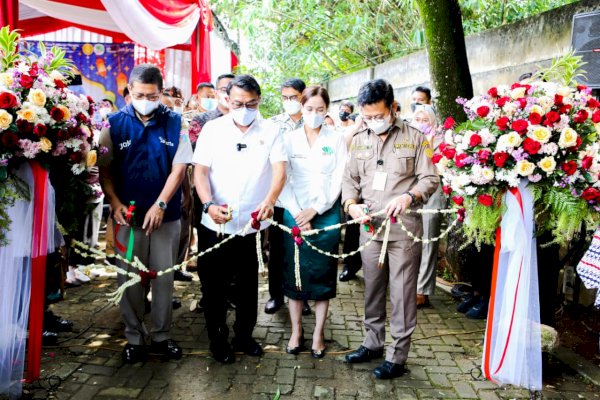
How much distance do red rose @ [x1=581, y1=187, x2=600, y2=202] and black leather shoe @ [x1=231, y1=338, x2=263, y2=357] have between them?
8.34 feet

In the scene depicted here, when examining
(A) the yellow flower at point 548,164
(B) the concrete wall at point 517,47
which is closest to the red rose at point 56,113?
(A) the yellow flower at point 548,164

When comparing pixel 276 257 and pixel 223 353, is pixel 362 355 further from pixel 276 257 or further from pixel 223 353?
pixel 276 257

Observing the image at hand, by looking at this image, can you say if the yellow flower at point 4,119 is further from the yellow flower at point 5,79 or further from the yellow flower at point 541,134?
the yellow flower at point 541,134

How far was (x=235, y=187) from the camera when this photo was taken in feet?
12.5

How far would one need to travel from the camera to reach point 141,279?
12.6ft

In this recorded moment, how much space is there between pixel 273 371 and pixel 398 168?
5.72ft

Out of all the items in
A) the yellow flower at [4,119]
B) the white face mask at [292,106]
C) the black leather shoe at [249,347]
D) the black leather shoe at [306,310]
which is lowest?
Result: the black leather shoe at [249,347]

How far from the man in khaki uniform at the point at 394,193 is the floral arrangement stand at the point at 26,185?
2.00 meters

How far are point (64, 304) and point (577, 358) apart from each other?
15.1 feet

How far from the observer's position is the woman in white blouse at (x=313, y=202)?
4035 millimetres

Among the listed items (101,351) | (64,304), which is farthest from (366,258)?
(64,304)

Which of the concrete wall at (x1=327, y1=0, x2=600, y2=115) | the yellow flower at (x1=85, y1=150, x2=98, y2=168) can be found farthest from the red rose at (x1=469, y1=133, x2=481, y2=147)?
the yellow flower at (x1=85, y1=150, x2=98, y2=168)

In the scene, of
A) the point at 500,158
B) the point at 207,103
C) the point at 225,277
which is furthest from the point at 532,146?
the point at 207,103

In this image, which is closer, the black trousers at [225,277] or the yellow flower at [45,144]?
the yellow flower at [45,144]
